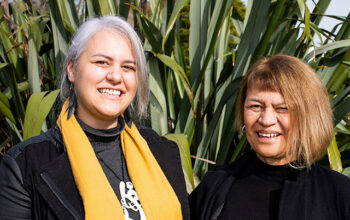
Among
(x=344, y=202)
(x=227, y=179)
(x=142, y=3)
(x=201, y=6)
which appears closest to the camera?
(x=344, y=202)

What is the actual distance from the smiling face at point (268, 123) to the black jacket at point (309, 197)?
10 centimetres

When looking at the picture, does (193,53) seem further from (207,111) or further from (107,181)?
(107,181)

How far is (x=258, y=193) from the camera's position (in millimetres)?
1299

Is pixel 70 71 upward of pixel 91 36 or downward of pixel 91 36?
downward

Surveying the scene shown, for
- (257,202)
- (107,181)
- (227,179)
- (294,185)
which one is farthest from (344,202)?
(107,181)

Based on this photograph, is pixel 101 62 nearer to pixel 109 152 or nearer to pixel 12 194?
pixel 109 152

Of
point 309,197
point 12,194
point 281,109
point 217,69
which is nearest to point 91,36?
point 12,194

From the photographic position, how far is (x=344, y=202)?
45.8 inches

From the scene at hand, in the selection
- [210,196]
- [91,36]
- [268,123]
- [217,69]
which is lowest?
[210,196]

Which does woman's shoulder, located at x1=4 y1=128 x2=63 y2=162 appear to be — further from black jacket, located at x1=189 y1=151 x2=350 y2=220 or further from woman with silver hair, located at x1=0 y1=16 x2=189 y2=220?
black jacket, located at x1=189 y1=151 x2=350 y2=220

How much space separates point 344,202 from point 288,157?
8.3 inches

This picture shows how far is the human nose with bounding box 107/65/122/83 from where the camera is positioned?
129 cm

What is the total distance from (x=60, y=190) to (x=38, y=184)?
7cm

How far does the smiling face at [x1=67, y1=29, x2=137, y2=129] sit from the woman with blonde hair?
0.42m
